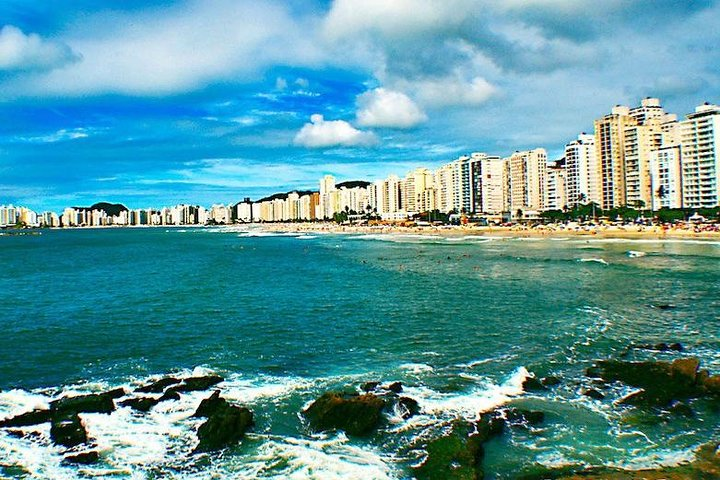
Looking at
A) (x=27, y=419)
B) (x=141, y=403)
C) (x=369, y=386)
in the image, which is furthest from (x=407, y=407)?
(x=27, y=419)

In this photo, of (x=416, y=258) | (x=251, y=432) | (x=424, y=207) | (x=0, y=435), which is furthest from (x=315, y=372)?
(x=424, y=207)

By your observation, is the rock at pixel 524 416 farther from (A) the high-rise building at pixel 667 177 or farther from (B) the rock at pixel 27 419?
(A) the high-rise building at pixel 667 177

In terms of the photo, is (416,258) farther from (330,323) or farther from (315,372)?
(315,372)

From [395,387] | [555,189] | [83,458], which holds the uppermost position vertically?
[555,189]

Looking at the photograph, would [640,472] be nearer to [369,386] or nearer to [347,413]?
[347,413]

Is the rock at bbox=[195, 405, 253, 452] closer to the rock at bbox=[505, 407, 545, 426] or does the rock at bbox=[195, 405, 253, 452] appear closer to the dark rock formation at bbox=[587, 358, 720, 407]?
the rock at bbox=[505, 407, 545, 426]

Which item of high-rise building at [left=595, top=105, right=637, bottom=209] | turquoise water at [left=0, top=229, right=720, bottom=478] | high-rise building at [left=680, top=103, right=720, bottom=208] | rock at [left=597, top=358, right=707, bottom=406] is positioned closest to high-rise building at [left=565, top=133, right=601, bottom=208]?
high-rise building at [left=595, top=105, right=637, bottom=209]

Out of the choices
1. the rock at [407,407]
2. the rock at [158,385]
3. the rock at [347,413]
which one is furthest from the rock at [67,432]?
the rock at [407,407]
